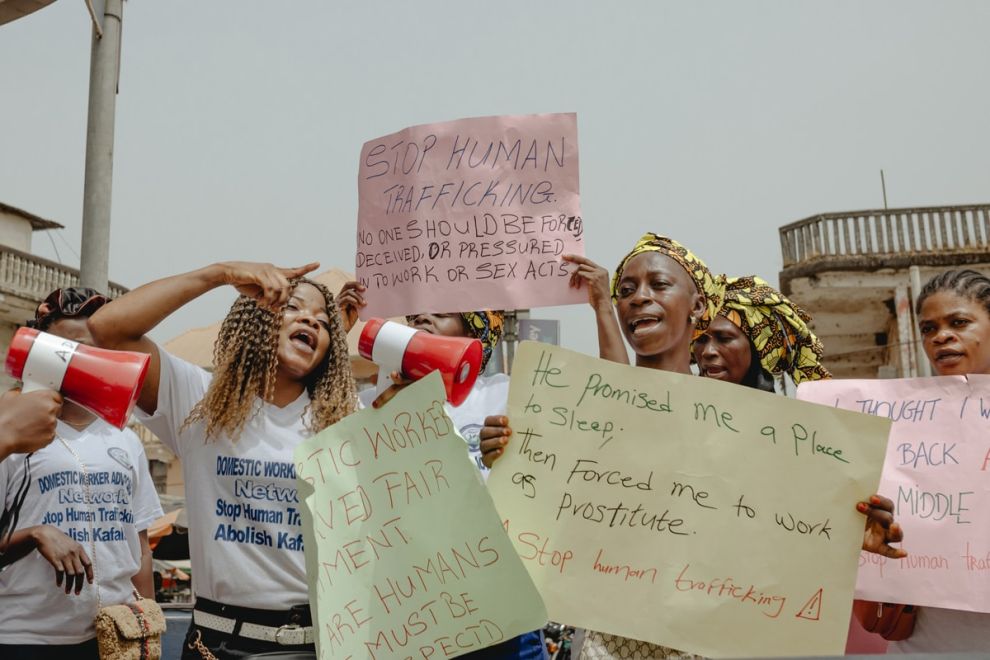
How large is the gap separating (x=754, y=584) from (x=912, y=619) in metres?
0.71

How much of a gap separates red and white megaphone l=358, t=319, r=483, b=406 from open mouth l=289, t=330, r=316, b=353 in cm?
40

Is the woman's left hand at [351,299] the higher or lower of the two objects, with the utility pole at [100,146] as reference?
lower

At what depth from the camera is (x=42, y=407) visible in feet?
6.54

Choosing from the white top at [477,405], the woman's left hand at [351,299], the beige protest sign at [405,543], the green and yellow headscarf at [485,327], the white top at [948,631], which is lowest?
the white top at [948,631]

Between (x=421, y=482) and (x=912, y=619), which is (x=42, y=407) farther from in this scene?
(x=912, y=619)

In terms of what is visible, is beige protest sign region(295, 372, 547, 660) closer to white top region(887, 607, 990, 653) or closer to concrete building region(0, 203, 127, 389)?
white top region(887, 607, 990, 653)

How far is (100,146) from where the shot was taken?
5.57 meters

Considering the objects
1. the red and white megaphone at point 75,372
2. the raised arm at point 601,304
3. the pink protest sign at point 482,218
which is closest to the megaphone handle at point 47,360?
the red and white megaphone at point 75,372

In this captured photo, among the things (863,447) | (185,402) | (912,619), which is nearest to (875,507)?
(863,447)

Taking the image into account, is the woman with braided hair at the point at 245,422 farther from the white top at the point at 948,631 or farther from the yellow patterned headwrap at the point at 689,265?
the white top at the point at 948,631

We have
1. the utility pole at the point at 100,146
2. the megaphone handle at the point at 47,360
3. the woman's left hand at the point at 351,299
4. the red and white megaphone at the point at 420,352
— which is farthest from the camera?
the utility pole at the point at 100,146

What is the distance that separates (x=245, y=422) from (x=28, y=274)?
65.8 ft

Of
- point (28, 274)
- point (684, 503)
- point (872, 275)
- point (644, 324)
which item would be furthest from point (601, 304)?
point (28, 274)

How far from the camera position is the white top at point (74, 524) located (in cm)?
304
